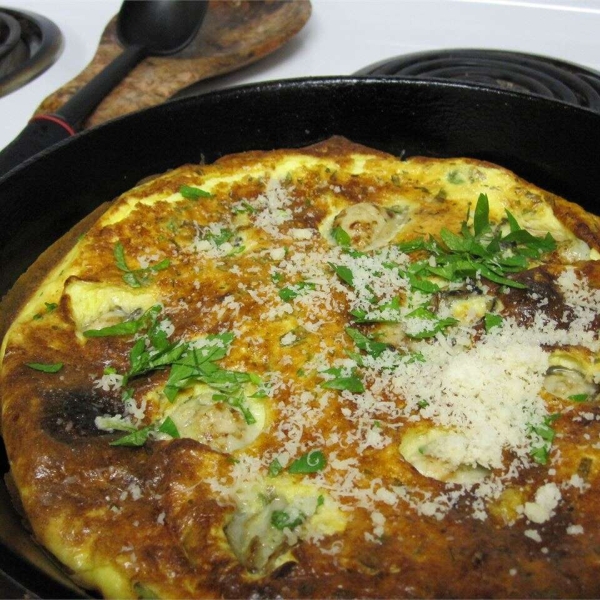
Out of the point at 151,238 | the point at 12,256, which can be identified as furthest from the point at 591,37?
the point at 12,256

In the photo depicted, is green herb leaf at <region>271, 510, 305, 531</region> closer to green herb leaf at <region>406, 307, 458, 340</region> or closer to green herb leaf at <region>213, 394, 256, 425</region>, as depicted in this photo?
green herb leaf at <region>213, 394, 256, 425</region>

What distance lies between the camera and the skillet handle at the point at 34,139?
2770 mm

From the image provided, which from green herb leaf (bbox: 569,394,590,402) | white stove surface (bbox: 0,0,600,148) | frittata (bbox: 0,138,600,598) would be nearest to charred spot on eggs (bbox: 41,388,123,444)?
frittata (bbox: 0,138,600,598)

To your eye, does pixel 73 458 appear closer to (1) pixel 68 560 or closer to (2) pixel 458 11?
(1) pixel 68 560

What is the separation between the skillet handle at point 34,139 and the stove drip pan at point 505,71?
161 centimetres

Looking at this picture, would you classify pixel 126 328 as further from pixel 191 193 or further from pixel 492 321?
pixel 492 321

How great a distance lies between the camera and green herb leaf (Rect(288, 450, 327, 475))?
6.11 feet

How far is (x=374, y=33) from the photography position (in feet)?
15.2

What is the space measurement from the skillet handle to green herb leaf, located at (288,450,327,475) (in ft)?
5.62

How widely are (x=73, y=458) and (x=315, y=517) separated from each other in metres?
0.70

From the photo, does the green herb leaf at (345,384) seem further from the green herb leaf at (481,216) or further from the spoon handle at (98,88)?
the spoon handle at (98,88)

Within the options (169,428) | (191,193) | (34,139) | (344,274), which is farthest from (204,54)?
(169,428)

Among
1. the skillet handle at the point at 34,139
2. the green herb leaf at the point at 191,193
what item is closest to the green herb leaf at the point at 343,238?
the green herb leaf at the point at 191,193

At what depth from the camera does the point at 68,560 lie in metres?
1.76
